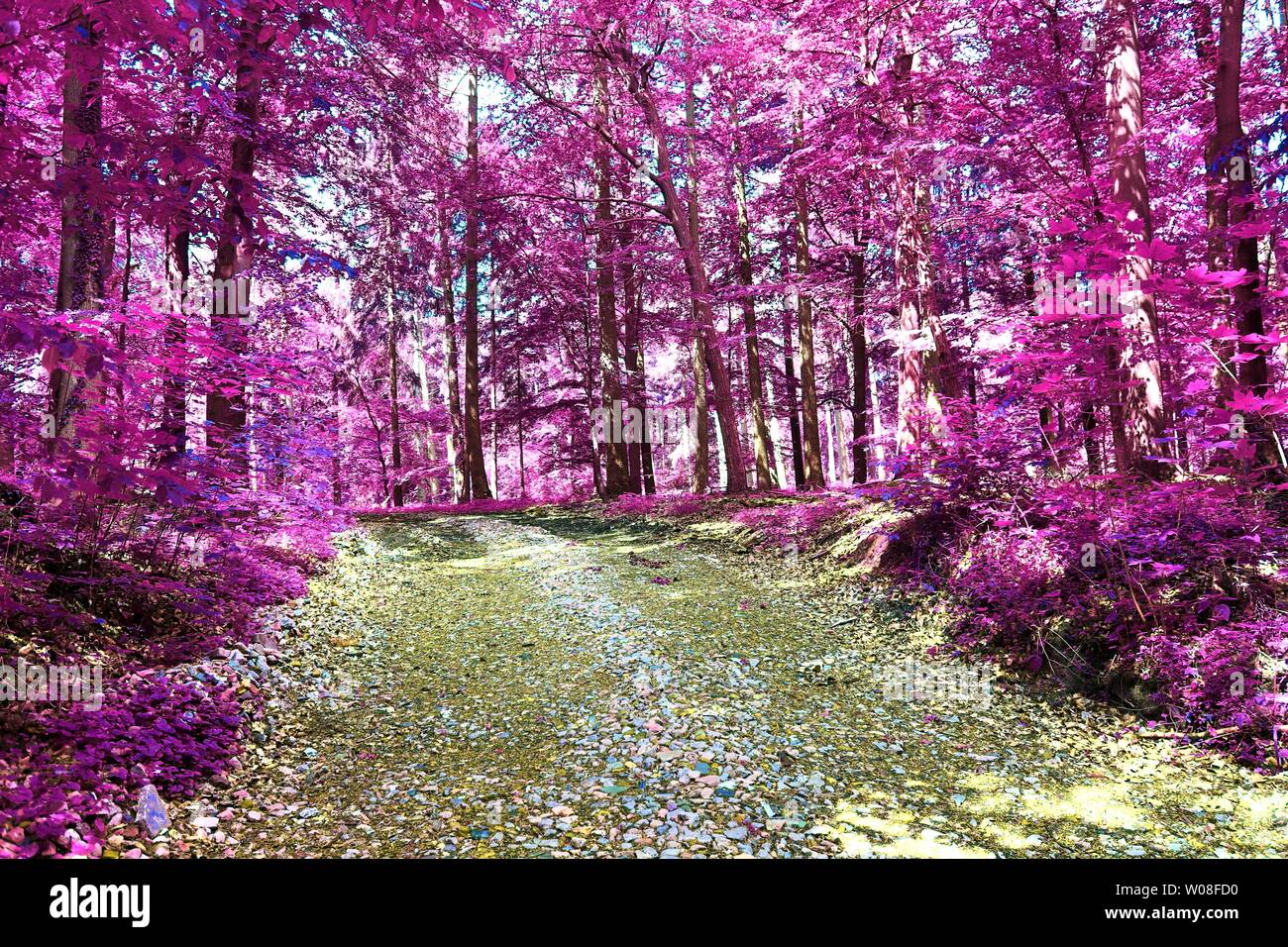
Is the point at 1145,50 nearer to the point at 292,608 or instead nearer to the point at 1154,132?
the point at 1154,132

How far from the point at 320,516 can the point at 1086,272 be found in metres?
8.80

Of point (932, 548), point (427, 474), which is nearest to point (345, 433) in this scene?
point (427, 474)

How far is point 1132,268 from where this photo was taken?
5.95m

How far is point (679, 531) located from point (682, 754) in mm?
8799

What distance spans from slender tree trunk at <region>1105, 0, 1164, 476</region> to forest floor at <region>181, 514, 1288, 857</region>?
104 inches

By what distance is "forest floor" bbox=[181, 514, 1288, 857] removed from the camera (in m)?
3.49

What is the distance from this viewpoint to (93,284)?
19.5 feet

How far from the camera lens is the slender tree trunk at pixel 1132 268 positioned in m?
6.02

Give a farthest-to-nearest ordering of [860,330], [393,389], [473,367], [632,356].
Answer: [393,389], [632,356], [473,367], [860,330]

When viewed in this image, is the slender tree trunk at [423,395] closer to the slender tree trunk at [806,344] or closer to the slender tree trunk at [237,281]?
the slender tree trunk at [806,344]
